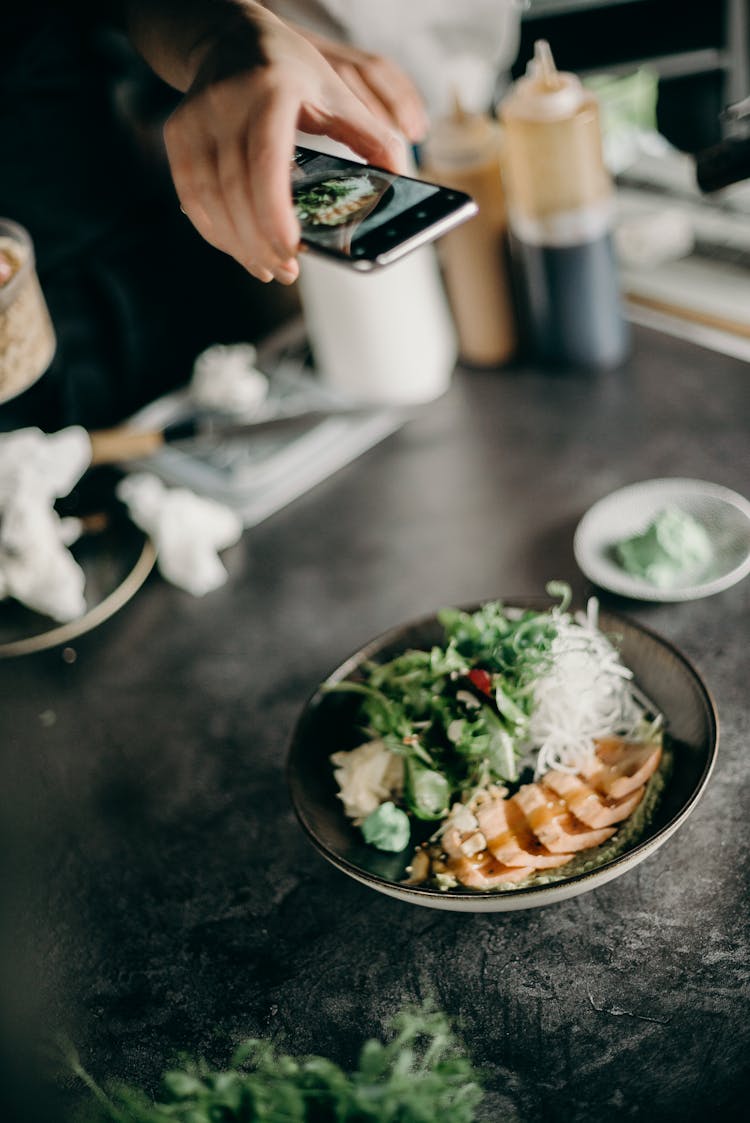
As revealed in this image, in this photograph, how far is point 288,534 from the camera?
1.39m

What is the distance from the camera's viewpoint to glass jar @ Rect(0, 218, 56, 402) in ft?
3.68

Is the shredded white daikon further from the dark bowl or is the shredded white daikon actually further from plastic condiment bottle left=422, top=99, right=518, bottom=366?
plastic condiment bottle left=422, top=99, right=518, bottom=366

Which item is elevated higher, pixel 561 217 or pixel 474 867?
pixel 561 217

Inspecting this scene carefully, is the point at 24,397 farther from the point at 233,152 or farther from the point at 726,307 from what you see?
the point at 726,307

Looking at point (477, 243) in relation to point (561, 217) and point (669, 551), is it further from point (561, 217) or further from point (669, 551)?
point (669, 551)

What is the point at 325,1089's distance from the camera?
77cm

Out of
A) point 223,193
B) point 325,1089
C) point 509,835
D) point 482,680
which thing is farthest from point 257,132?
point 325,1089

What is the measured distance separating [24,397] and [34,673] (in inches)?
Answer: 23.1

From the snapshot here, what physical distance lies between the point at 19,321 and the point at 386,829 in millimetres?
701

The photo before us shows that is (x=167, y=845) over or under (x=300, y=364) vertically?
under

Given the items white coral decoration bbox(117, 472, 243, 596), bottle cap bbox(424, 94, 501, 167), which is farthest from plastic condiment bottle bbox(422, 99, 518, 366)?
white coral decoration bbox(117, 472, 243, 596)

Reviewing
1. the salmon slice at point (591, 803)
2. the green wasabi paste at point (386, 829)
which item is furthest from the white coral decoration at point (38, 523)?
the salmon slice at point (591, 803)

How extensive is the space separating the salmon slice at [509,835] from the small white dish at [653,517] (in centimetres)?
31

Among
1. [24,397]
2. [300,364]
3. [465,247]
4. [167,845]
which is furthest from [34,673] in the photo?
[465,247]
